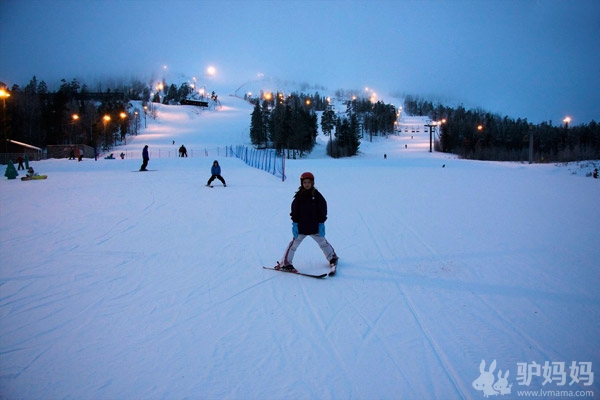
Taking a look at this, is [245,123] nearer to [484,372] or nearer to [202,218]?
[202,218]

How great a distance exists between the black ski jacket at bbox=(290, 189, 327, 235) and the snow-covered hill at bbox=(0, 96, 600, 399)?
37.5 inches

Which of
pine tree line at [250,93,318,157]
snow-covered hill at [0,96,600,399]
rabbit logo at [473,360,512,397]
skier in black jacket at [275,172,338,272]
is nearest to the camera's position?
rabbit logo at [473,360,512,397]

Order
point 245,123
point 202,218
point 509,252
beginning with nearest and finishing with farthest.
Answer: point 509,252
point 202,218
point 245,123

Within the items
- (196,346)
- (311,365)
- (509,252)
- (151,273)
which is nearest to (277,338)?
(311,365)

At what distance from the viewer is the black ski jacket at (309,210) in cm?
561

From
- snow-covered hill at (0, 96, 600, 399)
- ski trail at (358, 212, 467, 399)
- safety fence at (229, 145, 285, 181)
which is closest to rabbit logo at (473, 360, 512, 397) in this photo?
snow-covered hill at (0, 96, 600, 399)

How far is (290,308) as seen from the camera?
4.59m

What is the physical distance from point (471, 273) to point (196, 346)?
481 centimetres

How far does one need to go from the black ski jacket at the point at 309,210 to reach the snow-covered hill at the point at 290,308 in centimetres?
95

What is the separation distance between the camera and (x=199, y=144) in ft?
230

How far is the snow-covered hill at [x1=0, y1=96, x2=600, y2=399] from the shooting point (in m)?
3.21

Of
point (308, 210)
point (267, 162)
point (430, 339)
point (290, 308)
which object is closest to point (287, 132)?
point (267, 162)

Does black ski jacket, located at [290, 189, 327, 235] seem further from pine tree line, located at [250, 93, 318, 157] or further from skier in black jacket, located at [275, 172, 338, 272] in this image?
pine tree line, located at [250, 93, 318, 157]

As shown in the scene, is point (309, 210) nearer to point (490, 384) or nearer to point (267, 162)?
point (490, 384)
